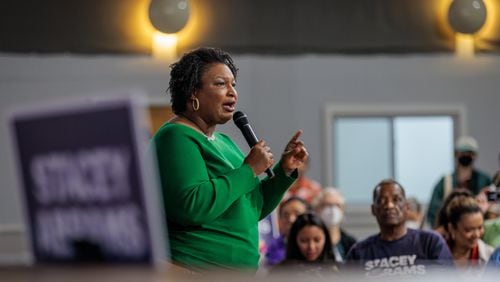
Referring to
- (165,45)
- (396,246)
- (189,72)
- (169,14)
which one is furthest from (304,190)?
(189,72)

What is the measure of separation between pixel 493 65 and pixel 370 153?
128 centimetres

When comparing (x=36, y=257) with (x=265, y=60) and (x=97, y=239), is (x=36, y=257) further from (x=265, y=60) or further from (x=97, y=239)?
(x=265, y=60)

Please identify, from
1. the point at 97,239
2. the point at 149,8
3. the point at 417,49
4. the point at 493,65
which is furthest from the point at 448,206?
the point at 97,239

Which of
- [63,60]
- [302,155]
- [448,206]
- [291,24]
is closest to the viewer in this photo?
[302,155]

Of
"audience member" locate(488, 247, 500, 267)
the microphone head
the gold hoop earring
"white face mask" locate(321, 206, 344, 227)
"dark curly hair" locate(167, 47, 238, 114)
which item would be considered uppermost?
"dark curly hair" locate(167, 47, 238, 114)

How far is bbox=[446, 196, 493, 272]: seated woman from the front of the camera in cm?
504

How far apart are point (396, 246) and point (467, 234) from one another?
0.64 meters

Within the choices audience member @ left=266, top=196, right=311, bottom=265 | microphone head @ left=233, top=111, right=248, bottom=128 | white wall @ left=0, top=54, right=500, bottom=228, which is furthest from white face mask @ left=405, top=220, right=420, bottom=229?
microphone head @ left=233, top=111, right=248, bottom=128

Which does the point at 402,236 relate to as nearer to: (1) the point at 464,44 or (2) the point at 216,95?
(2) the point at 216,95

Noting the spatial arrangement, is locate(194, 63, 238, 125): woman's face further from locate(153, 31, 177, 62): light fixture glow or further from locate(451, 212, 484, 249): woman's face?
locate(153, 31, 177, 62): light fixture glow

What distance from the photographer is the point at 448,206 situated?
17.3 ft

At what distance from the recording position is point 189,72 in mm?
3029

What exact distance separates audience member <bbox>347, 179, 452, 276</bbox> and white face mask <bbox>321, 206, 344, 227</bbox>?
1.43 meters

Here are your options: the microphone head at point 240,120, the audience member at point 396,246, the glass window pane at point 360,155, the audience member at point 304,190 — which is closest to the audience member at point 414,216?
the audience member at point 304,190
